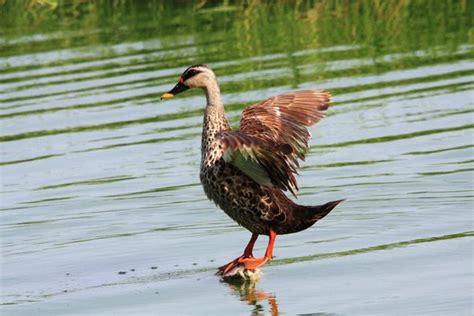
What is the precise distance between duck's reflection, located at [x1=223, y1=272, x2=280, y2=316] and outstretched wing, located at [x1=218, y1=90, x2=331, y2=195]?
2.14 feet

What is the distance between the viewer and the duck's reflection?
8.52 meters

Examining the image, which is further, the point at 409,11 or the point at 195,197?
the point at 409,11

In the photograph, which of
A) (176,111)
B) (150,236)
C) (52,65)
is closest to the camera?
(150,236)

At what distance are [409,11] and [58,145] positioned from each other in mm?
6357

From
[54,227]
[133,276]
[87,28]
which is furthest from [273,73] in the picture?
[133,276]

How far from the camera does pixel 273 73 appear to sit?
15961mm

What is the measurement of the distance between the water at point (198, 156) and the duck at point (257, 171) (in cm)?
30

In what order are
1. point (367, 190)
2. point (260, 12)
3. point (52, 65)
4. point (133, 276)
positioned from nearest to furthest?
point (133, 276), point (367, 190), point (52, 65), point (260, 12)

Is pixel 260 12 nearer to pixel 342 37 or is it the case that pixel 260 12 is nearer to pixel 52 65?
pixel 342 37

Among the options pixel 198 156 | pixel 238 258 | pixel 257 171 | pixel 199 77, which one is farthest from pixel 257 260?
pixel 198 156

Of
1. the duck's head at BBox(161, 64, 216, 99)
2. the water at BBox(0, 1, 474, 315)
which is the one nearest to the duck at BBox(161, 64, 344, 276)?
the duck's head at BBox(161, 64, 216, 99)

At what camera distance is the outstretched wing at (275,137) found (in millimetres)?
8391

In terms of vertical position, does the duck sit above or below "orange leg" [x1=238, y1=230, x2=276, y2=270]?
above

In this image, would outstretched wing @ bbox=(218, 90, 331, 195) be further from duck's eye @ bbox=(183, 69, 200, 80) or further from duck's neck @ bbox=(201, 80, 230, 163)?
duck's eye @ bbox=(183, 69, 200, 80)
